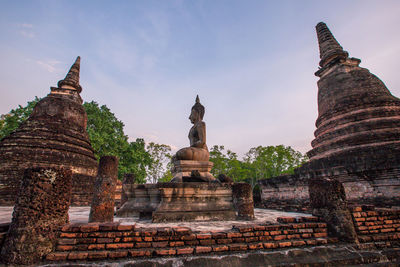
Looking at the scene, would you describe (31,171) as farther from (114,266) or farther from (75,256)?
(114,266)

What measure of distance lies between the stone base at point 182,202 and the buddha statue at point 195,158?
59 cm

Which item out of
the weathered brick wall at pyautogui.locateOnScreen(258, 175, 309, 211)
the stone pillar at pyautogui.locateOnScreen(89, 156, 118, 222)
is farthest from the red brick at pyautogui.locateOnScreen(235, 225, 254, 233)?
the weathered brick wall at pyautogui.locateOnScreen(258, 175, 309, 211)

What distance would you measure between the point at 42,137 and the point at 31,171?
36.5 ft

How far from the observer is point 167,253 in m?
2.84

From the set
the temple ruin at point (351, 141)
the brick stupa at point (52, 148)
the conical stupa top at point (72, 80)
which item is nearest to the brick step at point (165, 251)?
the temple ruin at point (351, 141)

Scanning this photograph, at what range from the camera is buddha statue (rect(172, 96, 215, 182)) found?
6434 mm

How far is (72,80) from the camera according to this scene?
16.1 metres

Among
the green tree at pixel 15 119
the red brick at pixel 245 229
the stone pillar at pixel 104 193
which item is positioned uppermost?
the green tree at pixel 15 119

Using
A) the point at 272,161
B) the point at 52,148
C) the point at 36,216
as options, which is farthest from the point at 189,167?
the point at 272,161

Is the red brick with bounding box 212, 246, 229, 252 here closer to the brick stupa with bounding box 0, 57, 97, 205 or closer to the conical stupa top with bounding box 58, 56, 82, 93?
the brick stupa with bounding box 0, 57, 97, 205

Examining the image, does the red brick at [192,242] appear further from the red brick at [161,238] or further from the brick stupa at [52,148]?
the brick stupa at [52,148]

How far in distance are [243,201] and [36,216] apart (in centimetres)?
420

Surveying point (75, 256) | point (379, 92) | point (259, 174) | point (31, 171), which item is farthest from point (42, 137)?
point (259, 174)

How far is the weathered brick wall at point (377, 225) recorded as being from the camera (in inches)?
144
